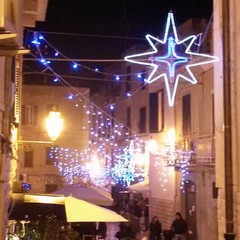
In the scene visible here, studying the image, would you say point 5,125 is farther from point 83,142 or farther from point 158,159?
point 83,142

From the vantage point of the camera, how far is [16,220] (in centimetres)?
1355

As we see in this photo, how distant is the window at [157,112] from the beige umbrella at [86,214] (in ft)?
47.9

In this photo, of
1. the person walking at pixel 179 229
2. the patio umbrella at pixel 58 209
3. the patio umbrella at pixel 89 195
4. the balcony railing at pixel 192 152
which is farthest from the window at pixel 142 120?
the patio umbrella at pixel 58 209

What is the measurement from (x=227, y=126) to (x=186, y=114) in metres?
12.8

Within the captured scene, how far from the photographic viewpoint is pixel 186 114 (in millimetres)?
24109

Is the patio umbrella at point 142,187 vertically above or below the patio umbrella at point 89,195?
above

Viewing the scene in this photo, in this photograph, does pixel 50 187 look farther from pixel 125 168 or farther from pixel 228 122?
pixel 228 122

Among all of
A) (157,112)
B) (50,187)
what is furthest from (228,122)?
(50,187)

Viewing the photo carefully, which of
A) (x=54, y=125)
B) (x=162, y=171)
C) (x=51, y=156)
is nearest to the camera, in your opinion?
(x=54, y=125)

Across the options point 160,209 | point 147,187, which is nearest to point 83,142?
point 147,187

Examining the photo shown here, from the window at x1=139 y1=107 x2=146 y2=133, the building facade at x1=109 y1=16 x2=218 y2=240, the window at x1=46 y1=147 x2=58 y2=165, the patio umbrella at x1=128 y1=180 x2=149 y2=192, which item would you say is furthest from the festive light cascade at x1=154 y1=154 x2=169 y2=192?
the window at x1=46 y1=147 x2=58 y2=165

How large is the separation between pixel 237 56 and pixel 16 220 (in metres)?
6.31

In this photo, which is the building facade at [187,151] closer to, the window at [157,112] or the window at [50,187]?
the window at [157,112]

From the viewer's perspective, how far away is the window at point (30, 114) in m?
40.2
